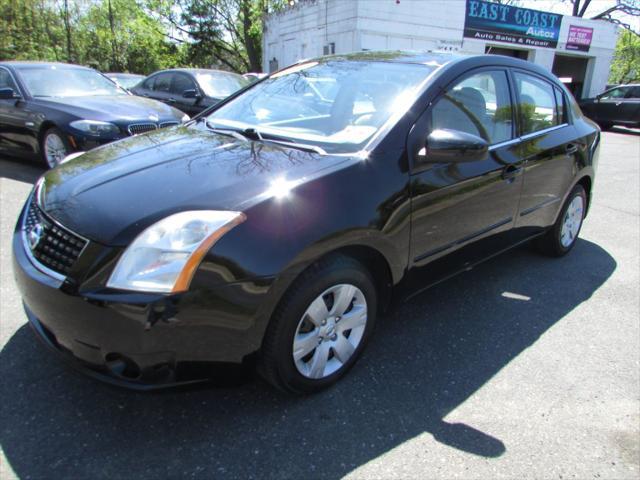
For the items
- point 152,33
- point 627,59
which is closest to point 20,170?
point 152,33

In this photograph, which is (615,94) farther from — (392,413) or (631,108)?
(392,413)

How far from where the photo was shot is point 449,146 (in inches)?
97.2

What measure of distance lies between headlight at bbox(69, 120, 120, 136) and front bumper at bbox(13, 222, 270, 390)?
4230 mm

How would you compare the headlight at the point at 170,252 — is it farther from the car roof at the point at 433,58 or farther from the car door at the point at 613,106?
the car door at the point at 613,106

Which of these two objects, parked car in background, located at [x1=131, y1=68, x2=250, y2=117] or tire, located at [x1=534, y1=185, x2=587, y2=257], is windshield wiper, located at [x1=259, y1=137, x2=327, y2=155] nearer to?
tire, located at [x1=534, y1=185, x2=587, y2=257]

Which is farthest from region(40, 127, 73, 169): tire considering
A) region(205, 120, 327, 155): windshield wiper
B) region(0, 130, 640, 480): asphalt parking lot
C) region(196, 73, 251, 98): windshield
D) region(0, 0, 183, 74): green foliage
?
region(0, 0, 183, 74): green foliage

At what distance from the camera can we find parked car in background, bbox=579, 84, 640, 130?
1527 cm

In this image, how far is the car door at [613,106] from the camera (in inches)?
612

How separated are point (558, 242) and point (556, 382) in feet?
6.25

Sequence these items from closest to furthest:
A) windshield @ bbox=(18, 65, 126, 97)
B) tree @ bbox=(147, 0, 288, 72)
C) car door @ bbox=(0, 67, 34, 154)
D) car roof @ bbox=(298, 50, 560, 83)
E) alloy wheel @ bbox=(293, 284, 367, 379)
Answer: alloy wheel @ bbox=(293, 284, 367, 379), car roof @ bbox=(298, 50, 560, 83), car door @ bbox=(0, 67, 34, 154), windshield @ bbox=(18, 65, 126, 97), tree @ bbox=(147, 0, 288, 72)

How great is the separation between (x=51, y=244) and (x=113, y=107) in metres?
4.75

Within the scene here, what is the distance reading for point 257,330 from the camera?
1982 mm

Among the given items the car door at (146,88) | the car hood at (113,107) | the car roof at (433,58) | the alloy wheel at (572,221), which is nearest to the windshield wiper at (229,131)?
the car roof at (433,58)

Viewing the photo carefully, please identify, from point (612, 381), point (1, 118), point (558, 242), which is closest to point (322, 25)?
point (1, 118)
